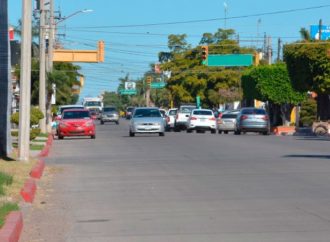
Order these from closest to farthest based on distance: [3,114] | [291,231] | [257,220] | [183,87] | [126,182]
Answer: [291,231], [257,220], [126,182], [3,114], [183,87]

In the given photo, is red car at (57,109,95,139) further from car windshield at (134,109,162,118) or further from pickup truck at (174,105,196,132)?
pickup truck at (174,105,196,132)

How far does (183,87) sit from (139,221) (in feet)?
283

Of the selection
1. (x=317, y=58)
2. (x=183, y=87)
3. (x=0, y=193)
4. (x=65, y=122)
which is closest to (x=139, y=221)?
(x=0, y=193)

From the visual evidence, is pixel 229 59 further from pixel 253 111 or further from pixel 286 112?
pixel 253 111

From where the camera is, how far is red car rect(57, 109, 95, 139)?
1753 inches

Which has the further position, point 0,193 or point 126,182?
point 126,182

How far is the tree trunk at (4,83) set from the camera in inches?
994

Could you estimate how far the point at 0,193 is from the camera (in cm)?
1505

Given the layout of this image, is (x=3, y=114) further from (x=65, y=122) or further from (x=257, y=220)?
(x=65, y=122)

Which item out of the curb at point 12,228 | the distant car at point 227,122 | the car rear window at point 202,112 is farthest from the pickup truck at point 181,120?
the curb at point 12,228

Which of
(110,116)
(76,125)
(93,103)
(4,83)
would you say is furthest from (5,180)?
(93,103)

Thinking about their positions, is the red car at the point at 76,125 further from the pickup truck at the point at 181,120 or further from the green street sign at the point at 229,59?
the green street sign at the point at 229,59

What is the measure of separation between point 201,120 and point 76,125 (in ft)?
44.8

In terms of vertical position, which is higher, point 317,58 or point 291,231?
point 317,58
